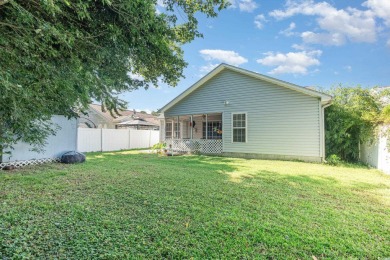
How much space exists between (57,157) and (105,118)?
1595cm

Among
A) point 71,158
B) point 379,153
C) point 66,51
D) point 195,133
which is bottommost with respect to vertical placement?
point 71,158

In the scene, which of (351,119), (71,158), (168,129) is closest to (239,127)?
Answer: (351,119)

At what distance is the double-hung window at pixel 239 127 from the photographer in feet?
38.5

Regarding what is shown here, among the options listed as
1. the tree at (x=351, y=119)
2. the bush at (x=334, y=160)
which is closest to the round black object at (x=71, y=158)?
the bush at (x=334, y=160)

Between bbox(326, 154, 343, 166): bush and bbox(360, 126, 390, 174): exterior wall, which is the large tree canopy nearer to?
bbox(360, 126, 390, 174): exterior wall

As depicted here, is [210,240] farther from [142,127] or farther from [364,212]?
[142,127]

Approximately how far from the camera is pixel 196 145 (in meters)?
13.6

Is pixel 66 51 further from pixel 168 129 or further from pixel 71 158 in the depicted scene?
pixel 168 129

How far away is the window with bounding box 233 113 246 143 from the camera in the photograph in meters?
11.8

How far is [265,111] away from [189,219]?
9031 millimetres

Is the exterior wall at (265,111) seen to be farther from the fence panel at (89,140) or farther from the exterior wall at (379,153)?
the fence panel at (89,140)

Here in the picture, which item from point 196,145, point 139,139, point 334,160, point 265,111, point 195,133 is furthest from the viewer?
point 139,139

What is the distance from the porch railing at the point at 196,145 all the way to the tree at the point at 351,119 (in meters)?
5.75

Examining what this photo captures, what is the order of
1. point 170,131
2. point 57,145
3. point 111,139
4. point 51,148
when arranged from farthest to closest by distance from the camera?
point 170,131, point 111,139, point 57,145, point 51,148
